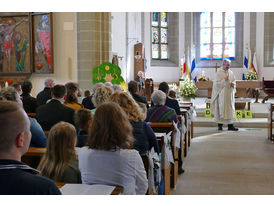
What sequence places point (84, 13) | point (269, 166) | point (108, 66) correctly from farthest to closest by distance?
point (84, 13), point (108, 66), point (269, 166)

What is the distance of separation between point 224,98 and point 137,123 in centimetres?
662

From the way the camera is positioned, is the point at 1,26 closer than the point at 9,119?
No

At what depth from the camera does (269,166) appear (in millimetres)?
6059

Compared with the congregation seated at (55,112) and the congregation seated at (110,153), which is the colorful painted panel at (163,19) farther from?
the congregation seated at (110,153)

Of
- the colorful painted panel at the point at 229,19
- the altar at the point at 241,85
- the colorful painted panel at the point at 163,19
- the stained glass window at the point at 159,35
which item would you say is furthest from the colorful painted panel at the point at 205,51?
the altar at the point at 241,85

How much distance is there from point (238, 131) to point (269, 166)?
355cm

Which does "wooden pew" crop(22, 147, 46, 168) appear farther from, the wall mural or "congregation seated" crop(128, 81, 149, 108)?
the wall mural

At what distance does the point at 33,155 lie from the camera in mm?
3254

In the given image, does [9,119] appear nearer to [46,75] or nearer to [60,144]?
[60,144]

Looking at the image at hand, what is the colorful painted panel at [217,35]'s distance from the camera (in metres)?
18.5

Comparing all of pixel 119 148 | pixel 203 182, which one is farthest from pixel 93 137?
pixel 203 182

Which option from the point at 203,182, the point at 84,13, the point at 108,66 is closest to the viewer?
the point at 203,182

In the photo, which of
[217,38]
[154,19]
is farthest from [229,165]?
[217,38]

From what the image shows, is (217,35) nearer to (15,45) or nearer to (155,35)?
(155,35)
